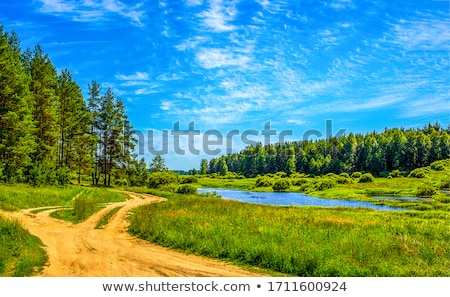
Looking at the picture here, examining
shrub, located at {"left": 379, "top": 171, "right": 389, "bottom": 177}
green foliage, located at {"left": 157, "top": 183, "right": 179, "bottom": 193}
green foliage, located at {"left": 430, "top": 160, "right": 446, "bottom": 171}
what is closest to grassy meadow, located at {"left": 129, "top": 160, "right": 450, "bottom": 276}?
green foliage, located at {"left": 157, "top": 183, "right": 179, "bottom": 193}

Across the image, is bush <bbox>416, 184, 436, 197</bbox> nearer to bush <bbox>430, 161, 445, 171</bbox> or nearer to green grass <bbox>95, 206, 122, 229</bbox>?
bush <bbox>430, 161, 445, 171</bbox>

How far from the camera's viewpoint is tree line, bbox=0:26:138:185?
39.9 metres

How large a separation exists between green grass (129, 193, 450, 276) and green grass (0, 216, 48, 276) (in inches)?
199

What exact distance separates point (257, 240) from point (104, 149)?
2379 inches

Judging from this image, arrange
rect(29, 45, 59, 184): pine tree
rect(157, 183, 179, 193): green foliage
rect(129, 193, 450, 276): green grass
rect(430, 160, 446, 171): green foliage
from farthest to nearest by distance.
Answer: rect(430, 160, 446, 171): green foliage
rect(157, 183, 179, 193): green foliage
rect(29, 45, 59, 184): pine tree
rect(129, 193, 450, 276): green grass

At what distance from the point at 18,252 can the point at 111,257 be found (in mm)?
3488

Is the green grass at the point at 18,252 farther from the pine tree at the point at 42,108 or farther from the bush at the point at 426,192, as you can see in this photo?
the bush at the point at 426,192

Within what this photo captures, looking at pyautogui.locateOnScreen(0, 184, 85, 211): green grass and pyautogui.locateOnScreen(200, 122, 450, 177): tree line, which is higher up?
pyautogui.locateOnScreen(200, 122, 450, 177): tree line

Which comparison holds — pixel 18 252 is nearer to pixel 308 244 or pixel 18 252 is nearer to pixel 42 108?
pixel 308 244

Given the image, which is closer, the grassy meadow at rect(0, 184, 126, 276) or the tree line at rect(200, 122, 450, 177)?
the grassy meadow at rect(0, 184, 126, 276)

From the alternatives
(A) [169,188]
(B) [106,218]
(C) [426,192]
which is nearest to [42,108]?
(A) [169,188]
